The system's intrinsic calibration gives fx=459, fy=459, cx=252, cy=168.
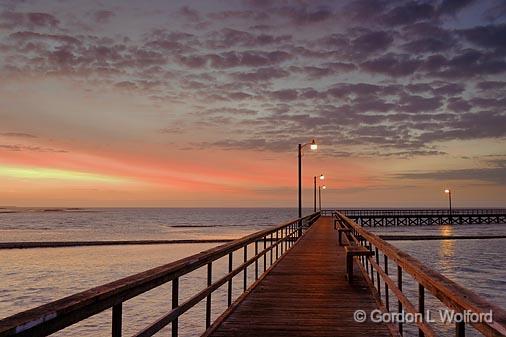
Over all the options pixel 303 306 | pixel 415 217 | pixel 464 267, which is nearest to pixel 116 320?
pixel 303 306

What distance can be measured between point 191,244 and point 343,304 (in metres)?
37.8

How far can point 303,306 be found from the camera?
284 inches

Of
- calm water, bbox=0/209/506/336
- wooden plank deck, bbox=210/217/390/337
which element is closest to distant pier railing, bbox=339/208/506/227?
calm water, bbox=0/209/506/336

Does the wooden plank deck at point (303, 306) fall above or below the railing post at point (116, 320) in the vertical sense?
below

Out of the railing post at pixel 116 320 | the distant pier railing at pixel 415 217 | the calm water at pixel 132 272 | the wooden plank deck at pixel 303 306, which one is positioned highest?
the railing post at pixel 116 320

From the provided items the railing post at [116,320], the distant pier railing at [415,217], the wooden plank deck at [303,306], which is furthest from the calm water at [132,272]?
the distant pier railing at [415,217]

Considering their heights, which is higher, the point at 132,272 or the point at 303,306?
the point at 303,306

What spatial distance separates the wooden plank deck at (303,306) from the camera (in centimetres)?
573

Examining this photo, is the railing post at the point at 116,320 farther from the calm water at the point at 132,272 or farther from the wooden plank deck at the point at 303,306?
the calm water at the point at 132,272

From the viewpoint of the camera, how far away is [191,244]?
44.1 metres

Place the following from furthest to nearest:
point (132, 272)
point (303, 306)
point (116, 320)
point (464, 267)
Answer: point (464, 267)
point (132, 272)
point (303, 306)
point (116, 320)

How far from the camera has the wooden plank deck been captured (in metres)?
5.73

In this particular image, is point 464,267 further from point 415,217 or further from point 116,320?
point 415,217

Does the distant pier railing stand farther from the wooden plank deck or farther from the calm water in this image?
the wooden plank deck
